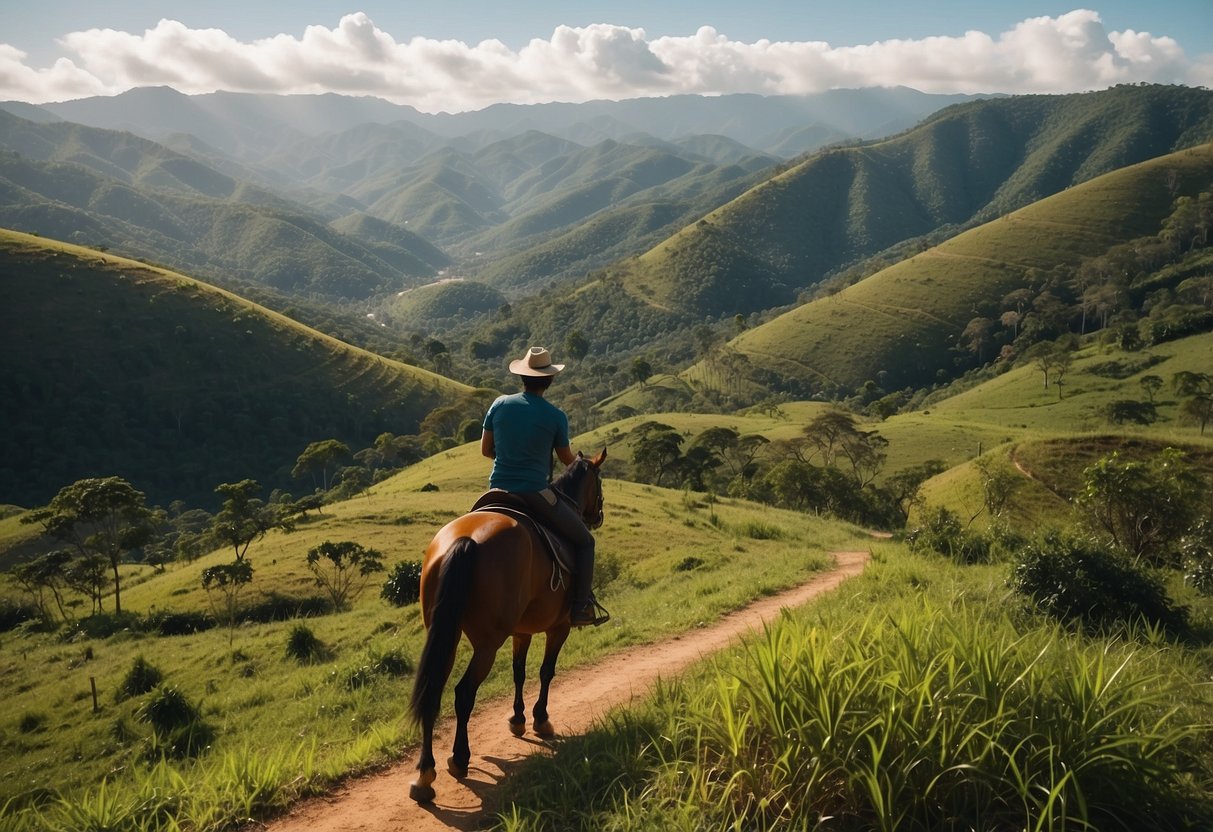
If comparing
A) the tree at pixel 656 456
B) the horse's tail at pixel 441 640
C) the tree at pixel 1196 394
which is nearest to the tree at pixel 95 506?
the tree at pixel 656 456

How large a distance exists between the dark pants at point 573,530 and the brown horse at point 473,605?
0.22m

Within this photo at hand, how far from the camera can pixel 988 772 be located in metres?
3.63

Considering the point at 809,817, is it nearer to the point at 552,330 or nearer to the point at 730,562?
the point at 730,562

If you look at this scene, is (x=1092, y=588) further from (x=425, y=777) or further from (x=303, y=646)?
(x=303, y=646)

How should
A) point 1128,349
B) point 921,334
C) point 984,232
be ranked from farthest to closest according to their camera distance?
1. point 984,232
2. point 921,334
3. point 1128,349

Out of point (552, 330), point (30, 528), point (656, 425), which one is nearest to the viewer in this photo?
point (30, 528)

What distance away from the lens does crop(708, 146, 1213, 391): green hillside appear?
109188 millimetres

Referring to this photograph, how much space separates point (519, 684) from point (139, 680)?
13121mm

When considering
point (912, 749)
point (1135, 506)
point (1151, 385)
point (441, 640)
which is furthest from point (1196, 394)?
point (441, 640)

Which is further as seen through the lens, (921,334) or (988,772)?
(921,334)

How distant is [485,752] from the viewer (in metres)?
5.96

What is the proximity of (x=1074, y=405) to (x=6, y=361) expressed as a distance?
388 feet

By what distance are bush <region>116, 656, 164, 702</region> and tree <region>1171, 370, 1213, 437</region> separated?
57.0 metres

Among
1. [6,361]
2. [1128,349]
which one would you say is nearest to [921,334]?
[1128,349]
